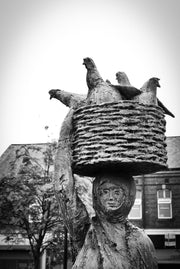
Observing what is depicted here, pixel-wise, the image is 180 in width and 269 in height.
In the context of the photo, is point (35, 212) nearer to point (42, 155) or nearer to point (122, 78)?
point (42, 155)

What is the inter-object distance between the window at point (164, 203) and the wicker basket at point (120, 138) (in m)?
16.3

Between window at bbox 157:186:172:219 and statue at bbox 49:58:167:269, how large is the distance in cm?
1603

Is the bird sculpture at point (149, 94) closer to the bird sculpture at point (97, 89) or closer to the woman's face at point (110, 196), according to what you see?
the bird sculpture at point (97, 89)

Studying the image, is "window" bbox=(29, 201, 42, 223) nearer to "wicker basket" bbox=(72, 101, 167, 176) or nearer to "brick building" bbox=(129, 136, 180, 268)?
"wicker basket" bbox=(72, 101, 167, 176)

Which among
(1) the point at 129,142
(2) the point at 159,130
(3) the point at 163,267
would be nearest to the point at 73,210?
(1) the point at 129,142

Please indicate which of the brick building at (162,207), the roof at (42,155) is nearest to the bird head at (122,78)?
the roof at (42,155)

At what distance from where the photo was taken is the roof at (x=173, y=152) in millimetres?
17609

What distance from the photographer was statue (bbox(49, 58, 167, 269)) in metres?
2.21

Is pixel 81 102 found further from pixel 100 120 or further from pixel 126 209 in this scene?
pixel 126 209

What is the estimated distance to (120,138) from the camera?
220 cm

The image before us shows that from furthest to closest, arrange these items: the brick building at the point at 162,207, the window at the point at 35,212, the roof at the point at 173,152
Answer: the roof at the point at 173,152 < the brick building at the point at 162,207 < the window at the point at 35,212

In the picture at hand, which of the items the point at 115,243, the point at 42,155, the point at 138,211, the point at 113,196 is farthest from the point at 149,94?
the point at 138,211

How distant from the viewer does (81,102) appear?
8.65ft

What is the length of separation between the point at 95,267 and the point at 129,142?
832 mm
